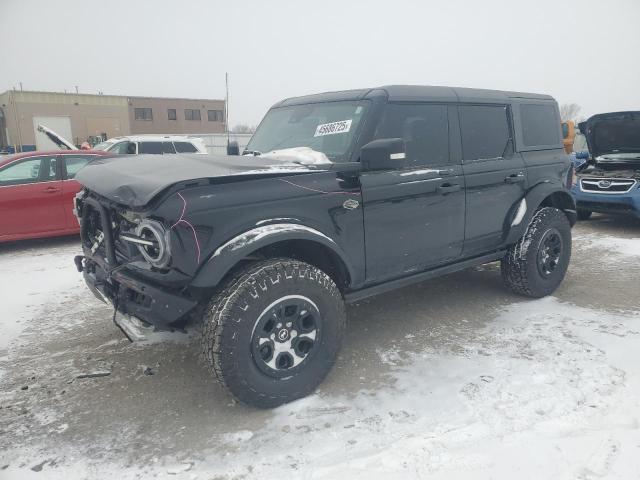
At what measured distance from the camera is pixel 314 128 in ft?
12.2

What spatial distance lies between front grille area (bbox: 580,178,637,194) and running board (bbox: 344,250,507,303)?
15.6 feet

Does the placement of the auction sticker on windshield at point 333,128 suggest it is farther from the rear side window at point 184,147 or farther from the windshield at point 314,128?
the rear side window at point 184,147

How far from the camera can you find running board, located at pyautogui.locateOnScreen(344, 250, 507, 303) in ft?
11.3

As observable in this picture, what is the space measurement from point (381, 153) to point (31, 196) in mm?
6036

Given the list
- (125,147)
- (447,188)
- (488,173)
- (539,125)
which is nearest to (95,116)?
(125,147)

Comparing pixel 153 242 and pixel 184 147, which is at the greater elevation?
pixel 184 147

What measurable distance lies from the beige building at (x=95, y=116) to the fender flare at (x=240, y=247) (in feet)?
148

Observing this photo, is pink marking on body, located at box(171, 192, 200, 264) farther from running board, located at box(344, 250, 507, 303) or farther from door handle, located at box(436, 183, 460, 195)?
door handle, located at box(436, 183, 460, 195)

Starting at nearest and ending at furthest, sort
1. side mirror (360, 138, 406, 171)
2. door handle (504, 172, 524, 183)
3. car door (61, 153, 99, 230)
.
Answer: side mirror (360, 138, 406, 171) < door handle (504, 172, 524, 183) < car door (61, 153, 99, 230)

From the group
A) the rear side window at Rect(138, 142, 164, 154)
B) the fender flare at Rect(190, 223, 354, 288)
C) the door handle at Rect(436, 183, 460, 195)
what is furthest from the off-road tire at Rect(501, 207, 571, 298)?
the rear side window at Rect(138, 142, 164, 154)

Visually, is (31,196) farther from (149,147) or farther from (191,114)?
(191,114)

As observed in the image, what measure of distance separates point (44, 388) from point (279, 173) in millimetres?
2187

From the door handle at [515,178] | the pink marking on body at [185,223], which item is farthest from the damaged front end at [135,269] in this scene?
the door handle at [515,178]

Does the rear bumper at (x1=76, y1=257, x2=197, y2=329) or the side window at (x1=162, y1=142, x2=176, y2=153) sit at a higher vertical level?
the side window at (x1=162, y1=142, x2=176, y2=153)
